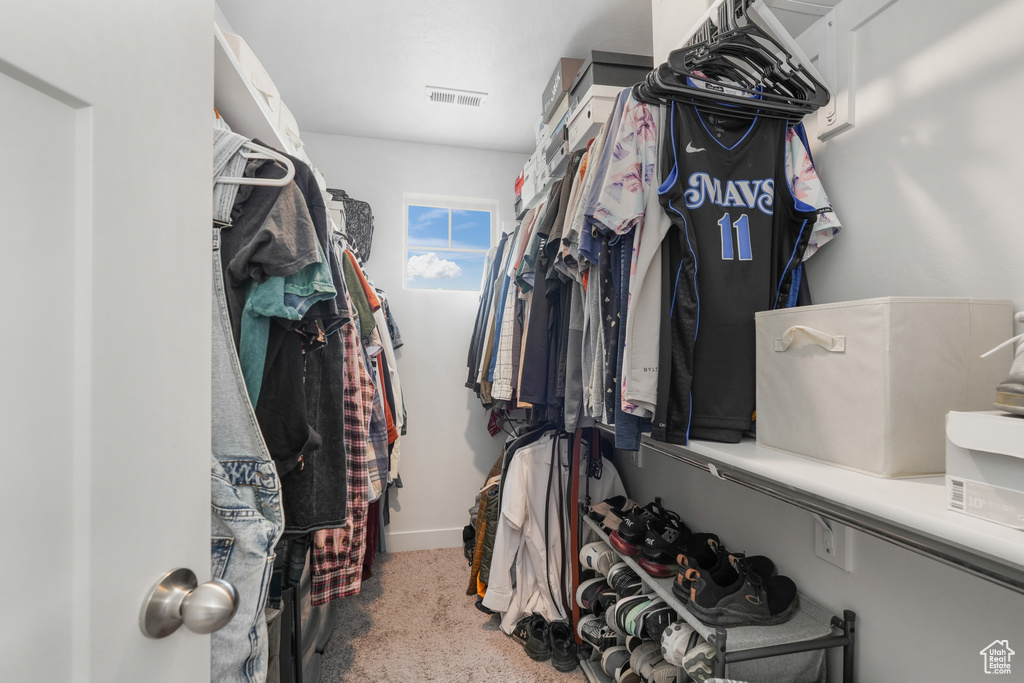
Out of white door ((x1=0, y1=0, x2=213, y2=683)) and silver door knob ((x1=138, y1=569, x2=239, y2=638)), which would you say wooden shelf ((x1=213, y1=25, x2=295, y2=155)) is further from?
silver door knob ((x1=138, y1=569, x2=239, y2=638))

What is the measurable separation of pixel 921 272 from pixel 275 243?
1255 millimetres

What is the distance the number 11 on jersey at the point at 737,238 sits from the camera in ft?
3.56

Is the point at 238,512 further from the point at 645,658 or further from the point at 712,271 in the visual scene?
the point at 645,658

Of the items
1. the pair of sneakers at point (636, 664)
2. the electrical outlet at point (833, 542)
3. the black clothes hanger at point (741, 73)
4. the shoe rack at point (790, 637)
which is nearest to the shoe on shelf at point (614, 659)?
the pair of sneakers at point (636, 664)

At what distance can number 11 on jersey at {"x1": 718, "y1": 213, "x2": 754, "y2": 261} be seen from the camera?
3.56 ft

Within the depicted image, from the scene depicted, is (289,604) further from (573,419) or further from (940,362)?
(940,362)

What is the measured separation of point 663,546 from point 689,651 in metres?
0.32

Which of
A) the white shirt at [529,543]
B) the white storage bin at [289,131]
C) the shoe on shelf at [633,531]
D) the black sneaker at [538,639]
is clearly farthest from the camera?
the white shirt at [529,543]

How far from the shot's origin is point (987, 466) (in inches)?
21.7

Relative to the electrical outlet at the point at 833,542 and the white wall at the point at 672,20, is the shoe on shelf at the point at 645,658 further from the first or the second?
the white wall at the point at 672,20

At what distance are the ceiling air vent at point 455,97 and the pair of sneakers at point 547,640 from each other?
2.40m

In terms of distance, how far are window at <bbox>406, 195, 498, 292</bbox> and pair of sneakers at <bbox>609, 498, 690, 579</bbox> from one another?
71.3 inches

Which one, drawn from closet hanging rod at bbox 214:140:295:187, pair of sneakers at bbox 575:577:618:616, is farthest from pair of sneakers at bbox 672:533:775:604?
closet hanging rod at bbox 214:140:295:187

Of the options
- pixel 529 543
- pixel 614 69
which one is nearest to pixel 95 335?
pixel 614 69
